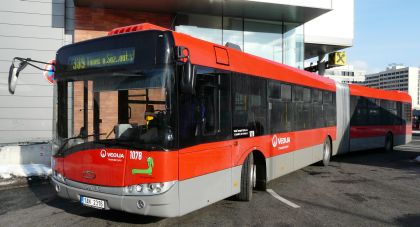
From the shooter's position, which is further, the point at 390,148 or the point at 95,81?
the point at 390,148

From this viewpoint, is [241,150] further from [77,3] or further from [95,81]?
[77,3]

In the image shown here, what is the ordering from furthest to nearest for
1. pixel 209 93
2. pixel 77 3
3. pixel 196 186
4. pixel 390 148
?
pixel 390 148 < pixel 77 3 < pixel 209 93 < pixel 196 186

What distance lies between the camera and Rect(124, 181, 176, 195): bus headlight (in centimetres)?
495

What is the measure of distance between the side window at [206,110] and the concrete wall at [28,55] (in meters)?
10.6

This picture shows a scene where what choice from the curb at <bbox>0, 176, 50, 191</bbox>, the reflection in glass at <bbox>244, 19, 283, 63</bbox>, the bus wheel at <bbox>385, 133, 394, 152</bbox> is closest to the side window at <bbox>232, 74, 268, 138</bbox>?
the curb at <bbox>0, 176, 50, 191</bbox>

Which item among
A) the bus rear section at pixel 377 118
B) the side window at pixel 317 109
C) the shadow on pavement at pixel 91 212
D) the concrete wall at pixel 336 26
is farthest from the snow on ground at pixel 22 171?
the concrete wall at pixel 336 26

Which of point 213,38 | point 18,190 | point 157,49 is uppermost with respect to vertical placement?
point 213,38

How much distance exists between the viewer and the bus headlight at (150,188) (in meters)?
4.95

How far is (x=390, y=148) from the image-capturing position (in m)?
17.9

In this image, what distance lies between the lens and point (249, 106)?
7.29 metres

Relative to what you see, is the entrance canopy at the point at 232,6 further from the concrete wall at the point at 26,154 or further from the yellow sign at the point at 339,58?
the concrete wall at the point at 26,154

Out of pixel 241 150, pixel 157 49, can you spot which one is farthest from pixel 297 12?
pixel 157 49

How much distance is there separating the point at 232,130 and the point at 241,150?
0.50 m

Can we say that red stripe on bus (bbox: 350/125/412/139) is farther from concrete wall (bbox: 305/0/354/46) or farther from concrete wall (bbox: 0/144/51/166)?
concrete wall (bbox: 0/144/51/166)
